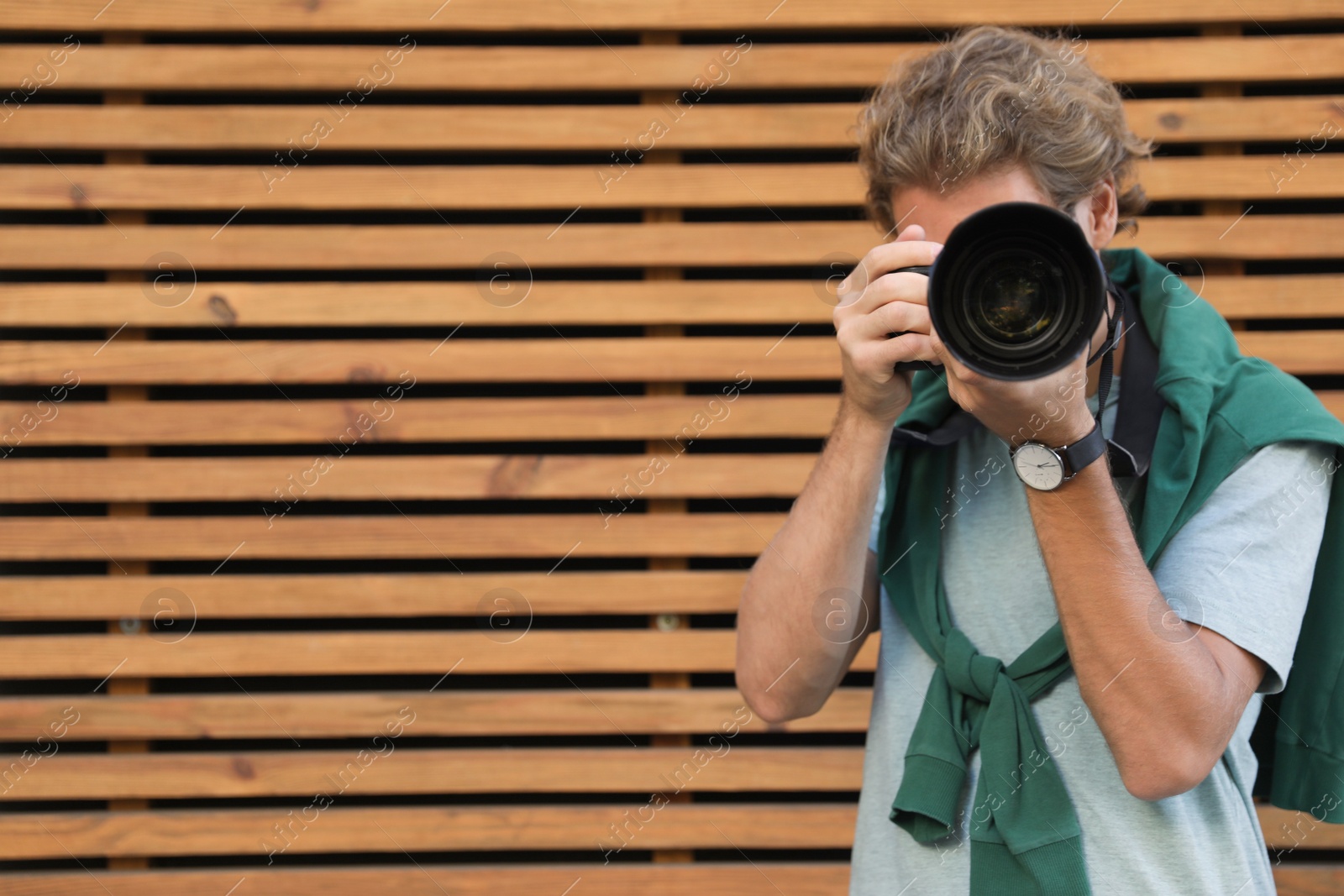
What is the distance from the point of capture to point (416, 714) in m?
1.93

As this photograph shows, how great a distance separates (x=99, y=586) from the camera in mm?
1955

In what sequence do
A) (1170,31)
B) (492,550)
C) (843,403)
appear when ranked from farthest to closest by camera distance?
(1170,31), (492,550), (843,403)

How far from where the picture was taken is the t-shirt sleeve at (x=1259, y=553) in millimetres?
896

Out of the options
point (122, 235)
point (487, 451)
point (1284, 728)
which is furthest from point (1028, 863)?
point (122, 235)

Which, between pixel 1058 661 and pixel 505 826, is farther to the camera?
pixel 505 826

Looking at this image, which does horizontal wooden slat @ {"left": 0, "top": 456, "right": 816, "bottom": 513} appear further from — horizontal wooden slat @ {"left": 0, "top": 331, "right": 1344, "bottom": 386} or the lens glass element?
the lens glass element

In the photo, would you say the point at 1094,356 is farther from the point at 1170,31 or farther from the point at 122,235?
the point at 122,235

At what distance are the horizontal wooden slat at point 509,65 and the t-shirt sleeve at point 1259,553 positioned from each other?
1299 millimetres

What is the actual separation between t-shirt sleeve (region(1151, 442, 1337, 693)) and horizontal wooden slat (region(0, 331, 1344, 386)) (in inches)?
41.3

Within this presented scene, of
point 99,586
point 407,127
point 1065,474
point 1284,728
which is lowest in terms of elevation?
point 1284,728

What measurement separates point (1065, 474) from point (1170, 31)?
1.71 m

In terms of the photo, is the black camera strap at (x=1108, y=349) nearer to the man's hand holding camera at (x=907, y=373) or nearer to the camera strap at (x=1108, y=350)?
the camera strap at (x=1108, y=350)

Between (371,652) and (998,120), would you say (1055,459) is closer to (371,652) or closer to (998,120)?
(998,120)

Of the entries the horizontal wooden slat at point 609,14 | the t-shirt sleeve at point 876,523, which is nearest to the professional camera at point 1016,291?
the t-shirt sleeve at point 876,523
